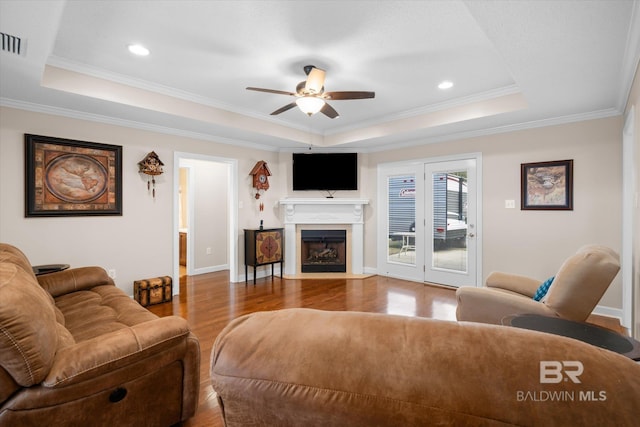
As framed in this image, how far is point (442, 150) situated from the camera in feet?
16.2

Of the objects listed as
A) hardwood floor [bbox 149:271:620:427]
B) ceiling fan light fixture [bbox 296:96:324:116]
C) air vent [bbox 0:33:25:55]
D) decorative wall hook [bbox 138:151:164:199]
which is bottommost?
hardwood floor [bbox 149:271:620:427]

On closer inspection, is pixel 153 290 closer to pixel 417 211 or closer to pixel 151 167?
pixel 151 167

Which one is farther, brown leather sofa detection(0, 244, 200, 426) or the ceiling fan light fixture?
the ceiling fan light fixture

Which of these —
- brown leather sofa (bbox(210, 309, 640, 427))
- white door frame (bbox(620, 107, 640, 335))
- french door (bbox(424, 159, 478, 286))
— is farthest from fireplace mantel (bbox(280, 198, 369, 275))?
brown leather sofa (bbox(210, 309, 640, 427))

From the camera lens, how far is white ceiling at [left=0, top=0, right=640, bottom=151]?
205cm

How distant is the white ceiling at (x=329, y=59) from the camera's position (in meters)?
2.05

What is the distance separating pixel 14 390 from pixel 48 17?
6.92 ft

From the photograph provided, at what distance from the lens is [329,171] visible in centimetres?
582

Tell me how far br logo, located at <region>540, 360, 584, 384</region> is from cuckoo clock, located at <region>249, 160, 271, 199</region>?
522 cm

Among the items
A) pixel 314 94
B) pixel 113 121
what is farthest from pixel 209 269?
pixel 314 94

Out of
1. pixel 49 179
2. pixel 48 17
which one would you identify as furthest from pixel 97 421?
pixel 49 179

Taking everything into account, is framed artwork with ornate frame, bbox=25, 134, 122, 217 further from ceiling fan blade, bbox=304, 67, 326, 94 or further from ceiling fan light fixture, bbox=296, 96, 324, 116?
ceiling fan blade, bbox=304, 67, 326, 94

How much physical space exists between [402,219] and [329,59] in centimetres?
327

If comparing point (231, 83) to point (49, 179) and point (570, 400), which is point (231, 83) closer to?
point (49, 179)
